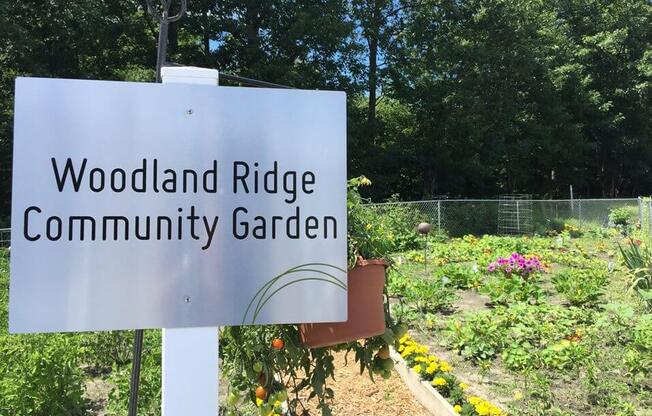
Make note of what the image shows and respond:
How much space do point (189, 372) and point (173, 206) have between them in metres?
0.36

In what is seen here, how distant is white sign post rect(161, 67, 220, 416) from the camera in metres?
1.12

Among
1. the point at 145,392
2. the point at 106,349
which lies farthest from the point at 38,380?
the point at 106,349

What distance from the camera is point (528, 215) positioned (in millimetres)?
15117

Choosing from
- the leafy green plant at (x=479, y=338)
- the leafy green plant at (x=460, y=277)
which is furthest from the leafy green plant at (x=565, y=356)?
the leafy green plant at (x=460, y=277)

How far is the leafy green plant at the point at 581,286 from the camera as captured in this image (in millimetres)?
5273

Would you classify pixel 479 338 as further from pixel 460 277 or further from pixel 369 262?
pixel 369 262

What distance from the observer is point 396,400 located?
3.34m

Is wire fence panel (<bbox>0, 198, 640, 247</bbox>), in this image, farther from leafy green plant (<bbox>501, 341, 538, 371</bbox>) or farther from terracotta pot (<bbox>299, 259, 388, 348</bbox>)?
terracotta pot (<bbox>299, 259, 388, 348</bbox>)

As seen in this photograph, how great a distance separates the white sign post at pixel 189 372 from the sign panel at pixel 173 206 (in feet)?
0.12

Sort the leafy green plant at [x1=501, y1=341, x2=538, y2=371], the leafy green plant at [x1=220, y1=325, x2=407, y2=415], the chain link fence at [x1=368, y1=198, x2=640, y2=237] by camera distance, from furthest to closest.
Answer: the chain link fence at [x1=368, y1=198, x2=640, y2=237] < the leafy green plant at [x1=501, y1=341, x2=538, y2=371] < the leafy green plant at [x1=220, y1=325, x2=407, y2=415]

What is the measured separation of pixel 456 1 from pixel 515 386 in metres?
20.9

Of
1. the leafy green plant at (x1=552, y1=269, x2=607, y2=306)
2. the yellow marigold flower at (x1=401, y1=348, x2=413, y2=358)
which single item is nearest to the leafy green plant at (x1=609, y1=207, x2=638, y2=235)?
the leafy green plant at (x1=552, y1=269, x2=607, y2=306)

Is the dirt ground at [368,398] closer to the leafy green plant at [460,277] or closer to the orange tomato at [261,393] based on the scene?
the orange tomato at [261,393]

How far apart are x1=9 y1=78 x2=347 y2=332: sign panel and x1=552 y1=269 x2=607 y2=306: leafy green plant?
4.84m
